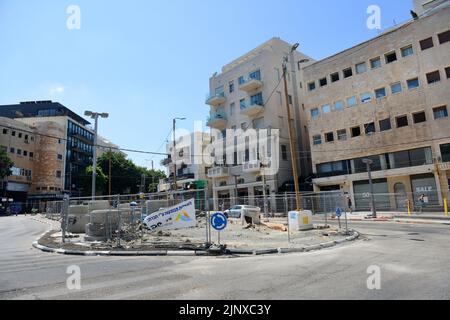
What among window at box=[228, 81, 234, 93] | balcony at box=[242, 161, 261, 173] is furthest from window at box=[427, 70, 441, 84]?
window at box=[228, 81, 234, 93]

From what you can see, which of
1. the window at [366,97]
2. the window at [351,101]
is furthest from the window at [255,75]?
the window at [366,97]

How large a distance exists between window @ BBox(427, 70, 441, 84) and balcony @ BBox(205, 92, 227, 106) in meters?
26.7

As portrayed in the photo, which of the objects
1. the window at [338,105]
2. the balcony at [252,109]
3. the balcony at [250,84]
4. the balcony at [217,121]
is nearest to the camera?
the window at [338,105]

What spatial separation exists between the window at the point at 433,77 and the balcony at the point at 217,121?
85.6 ft

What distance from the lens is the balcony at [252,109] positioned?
41406 millimetres

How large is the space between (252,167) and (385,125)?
15.9m

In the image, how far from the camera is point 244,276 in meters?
7.21

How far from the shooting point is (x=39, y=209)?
6131 centimetres

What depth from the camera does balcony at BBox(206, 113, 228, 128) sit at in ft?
153

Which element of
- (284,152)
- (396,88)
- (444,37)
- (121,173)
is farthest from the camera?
(121,173)

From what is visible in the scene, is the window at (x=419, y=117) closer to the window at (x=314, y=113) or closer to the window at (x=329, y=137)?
the window at (x=329, y=137)

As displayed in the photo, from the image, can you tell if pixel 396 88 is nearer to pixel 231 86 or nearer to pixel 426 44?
pixel 426 44

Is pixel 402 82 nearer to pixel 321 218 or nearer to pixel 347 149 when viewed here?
pixel 347 149

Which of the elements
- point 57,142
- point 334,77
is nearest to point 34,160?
point 57,142
